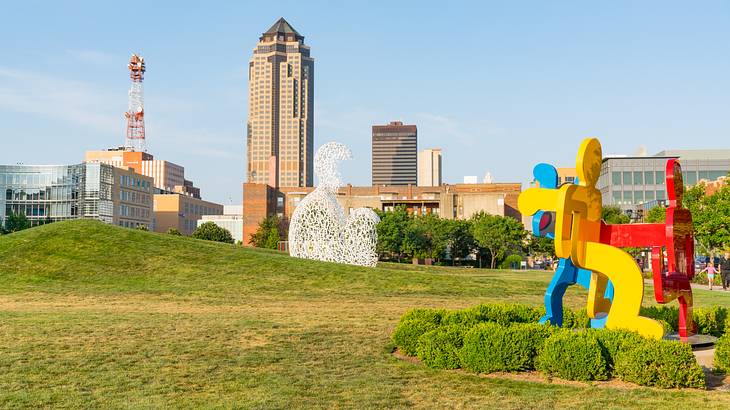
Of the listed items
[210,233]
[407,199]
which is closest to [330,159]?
[210,233]

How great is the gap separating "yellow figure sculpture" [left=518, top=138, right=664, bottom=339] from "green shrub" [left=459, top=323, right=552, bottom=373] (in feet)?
5.17

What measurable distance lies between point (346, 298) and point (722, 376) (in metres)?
15.6

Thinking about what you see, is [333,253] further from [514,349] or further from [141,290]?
[514,349]

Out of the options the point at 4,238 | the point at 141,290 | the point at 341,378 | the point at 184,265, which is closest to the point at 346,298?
the point at 141,290

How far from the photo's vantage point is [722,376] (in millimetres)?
10602

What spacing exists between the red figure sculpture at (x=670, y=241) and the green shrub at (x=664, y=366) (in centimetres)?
249

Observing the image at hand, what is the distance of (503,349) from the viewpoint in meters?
10.7

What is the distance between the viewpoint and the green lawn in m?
9.20

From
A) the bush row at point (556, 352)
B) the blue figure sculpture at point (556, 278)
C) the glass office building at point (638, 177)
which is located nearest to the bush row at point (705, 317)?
the blue figure sculpture at point (556, 278)

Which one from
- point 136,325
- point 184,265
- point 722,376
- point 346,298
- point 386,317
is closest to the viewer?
point 722,376

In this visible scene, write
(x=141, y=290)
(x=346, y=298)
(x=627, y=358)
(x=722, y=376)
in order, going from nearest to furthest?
1. (x=627, y=358)
2. (x=722, y=376)
3. (x=346, y=298)
4. (x=141, y=290)

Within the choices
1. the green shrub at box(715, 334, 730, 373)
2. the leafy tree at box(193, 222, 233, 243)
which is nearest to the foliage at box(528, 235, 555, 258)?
the leafy tree at box(193, 222, 233, 243)

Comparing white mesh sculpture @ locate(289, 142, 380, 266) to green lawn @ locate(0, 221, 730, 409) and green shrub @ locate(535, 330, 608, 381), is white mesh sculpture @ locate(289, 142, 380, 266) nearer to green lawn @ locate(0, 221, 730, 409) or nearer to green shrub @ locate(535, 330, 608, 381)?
green lawn @ locate(0, 221, 730, 409)

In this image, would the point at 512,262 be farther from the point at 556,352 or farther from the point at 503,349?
the point at 556,352
